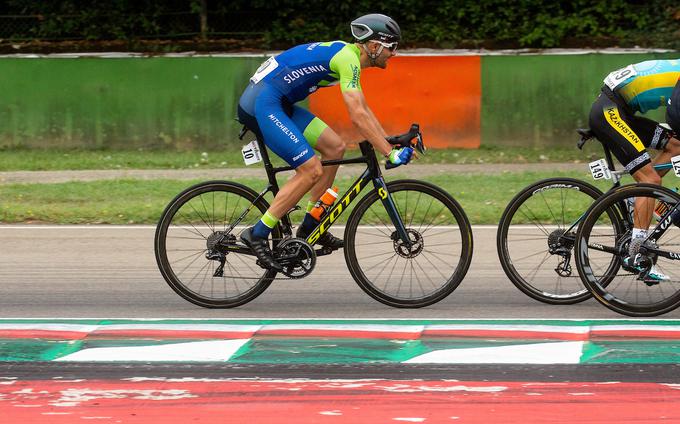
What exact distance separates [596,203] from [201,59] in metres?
11.0

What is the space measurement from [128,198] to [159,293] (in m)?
4.84

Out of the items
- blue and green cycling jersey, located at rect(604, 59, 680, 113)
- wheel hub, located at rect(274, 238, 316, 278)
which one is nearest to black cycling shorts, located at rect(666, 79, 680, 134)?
blue and green cycling jersey, located at rect(604, 59, 680, 113)

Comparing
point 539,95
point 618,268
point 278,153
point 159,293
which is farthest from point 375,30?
point 539,95

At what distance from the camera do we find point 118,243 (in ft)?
33.1

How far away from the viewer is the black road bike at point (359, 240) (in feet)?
24.2

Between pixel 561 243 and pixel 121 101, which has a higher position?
pixel 121 101

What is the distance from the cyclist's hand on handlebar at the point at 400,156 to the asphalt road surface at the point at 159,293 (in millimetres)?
894

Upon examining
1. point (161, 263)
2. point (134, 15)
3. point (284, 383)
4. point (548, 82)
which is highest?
point (134, 15)

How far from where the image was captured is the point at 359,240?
7441 millimetres

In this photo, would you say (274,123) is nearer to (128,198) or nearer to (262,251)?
(262,251)

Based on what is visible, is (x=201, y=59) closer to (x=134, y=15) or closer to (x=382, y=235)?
(x=134, y=15)

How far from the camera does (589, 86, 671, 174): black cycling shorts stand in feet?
24.1

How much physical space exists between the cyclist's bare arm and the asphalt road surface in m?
0.99

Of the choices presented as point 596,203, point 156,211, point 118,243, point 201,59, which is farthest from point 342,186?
point 596,203
